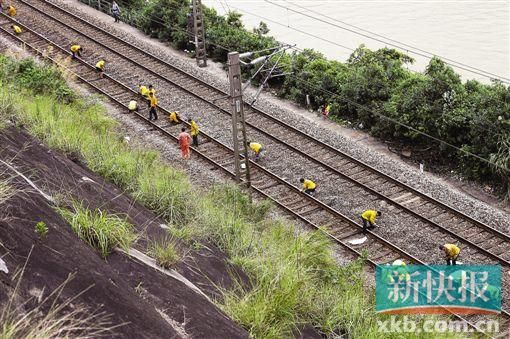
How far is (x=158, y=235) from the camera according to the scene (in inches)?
352

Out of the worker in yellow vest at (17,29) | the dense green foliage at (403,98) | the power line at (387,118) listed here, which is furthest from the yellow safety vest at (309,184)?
the worker in yellow vest at (17,29)

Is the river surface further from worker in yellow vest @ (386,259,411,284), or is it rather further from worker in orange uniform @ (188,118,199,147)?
worker in yellow vest @ (386,259,411,284)

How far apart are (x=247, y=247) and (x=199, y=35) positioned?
19536mm

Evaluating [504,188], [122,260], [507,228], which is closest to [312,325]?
[122,260]

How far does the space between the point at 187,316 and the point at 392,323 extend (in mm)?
2956

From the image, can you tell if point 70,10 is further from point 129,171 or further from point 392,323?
point 392,323

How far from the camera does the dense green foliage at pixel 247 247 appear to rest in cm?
759

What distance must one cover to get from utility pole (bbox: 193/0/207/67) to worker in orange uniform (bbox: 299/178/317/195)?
10977mm

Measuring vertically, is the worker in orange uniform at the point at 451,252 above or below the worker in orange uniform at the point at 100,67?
above

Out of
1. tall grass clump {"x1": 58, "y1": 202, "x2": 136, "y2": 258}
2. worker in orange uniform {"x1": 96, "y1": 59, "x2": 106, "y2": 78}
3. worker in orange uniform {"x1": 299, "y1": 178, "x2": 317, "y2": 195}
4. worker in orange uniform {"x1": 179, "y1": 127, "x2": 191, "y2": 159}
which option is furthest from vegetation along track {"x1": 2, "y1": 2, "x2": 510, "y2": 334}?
tall grass clump {"x1": 58, "y1": 202, "x2": 136, "y2": 258}

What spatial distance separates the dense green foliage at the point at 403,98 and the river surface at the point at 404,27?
604 cm

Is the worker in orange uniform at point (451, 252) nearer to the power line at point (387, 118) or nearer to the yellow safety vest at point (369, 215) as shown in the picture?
the yellow safety vest at point (369, 215)

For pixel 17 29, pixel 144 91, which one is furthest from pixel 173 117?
pixel 17 29

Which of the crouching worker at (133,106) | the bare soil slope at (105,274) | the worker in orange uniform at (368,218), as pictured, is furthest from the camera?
the crouching worker at (133,106)
